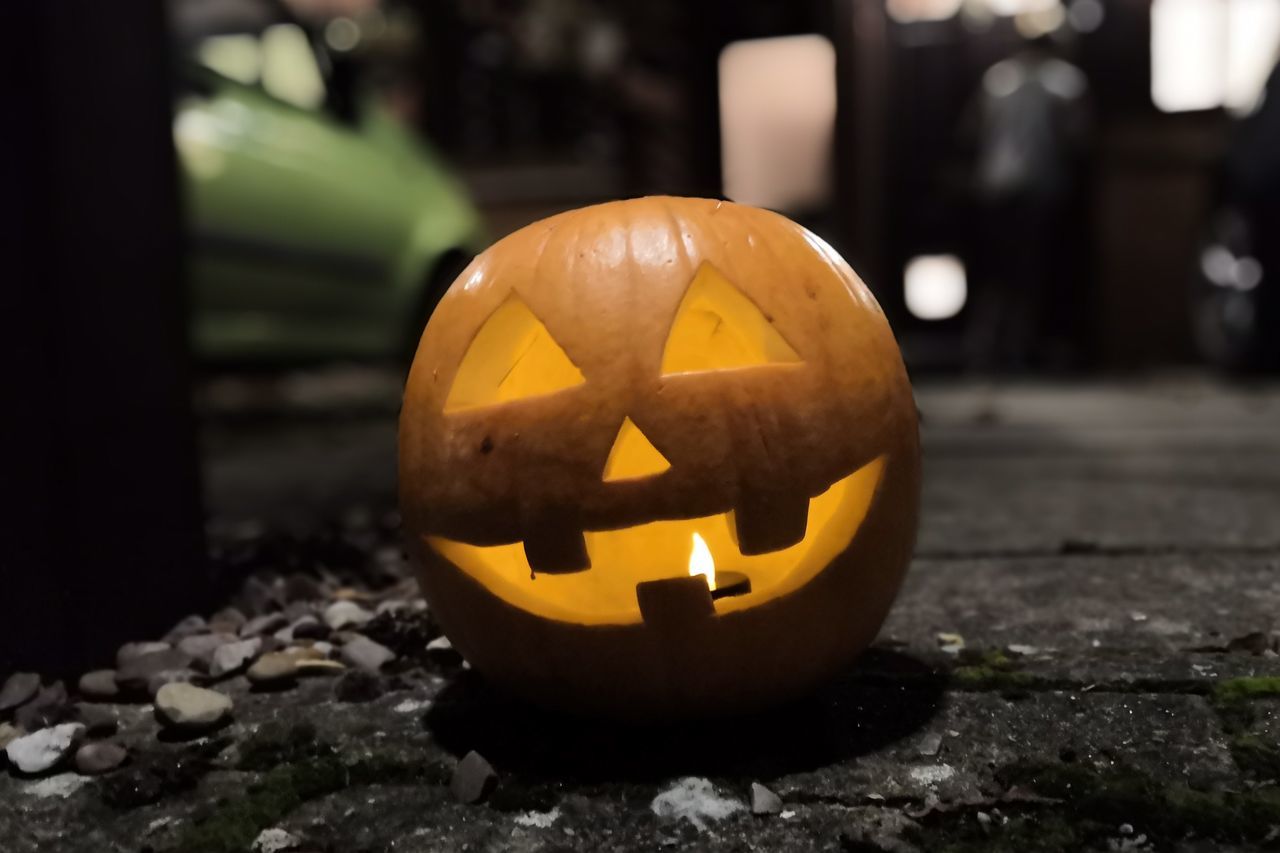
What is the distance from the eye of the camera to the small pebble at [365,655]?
1.61 m

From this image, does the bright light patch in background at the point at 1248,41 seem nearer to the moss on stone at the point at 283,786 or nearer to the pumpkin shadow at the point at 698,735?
the pumpkin shadow at the point at 698,735

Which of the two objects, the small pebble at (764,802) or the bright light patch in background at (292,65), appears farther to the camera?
the bright light patch in background at (292,65)

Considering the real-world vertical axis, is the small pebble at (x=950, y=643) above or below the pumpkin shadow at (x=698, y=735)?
below

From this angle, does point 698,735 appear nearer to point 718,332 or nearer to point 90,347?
point 718,332

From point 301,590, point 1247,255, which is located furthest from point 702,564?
point 1247,255

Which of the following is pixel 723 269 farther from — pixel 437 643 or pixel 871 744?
pixel 437 643

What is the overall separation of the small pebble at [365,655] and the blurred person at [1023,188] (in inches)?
248

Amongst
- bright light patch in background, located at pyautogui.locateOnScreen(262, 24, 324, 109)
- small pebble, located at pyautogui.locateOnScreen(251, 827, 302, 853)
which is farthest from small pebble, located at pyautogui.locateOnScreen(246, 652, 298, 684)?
bright light patch in background, located at pyautogui.locateOnScreen(262, 24, 324, 109)

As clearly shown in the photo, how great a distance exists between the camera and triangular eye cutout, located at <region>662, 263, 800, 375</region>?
125cm

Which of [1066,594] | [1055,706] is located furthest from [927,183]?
[1055,706]

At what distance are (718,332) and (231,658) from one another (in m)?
0.88

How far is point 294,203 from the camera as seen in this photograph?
4184 mm

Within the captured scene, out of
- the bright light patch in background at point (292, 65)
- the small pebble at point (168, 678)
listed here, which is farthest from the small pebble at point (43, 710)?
the bright light patch in background at point (292, 65)

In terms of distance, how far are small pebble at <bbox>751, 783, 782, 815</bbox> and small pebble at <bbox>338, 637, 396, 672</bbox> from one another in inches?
27.4
